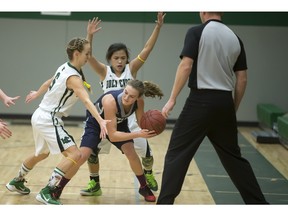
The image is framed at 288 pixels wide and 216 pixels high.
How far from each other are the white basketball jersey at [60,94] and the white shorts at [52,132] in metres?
0.08

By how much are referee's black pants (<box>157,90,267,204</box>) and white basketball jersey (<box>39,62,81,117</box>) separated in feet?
4.24

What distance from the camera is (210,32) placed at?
4.43 meters

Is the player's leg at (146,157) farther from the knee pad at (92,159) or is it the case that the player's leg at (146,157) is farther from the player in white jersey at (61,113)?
the player in white jersey at (61,113)

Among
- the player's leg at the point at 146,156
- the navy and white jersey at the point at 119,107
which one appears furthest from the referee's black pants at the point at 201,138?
the player's leg at the point at 146,156

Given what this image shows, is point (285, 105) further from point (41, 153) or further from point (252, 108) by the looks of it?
point (41, 153)

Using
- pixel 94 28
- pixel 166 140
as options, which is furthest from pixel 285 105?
pixel 94 28

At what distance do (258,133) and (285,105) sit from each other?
2.26 m

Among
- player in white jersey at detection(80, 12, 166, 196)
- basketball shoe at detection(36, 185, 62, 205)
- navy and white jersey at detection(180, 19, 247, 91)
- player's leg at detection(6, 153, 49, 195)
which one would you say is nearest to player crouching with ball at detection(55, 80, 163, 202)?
basketball shoe at detection(36, 185, 62, 205)

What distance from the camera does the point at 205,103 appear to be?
4477 mm

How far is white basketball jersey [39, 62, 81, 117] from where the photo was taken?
5.29m

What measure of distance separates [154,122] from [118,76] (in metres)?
1.32

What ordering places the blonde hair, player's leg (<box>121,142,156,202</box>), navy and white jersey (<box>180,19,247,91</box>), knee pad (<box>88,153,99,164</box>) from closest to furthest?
navy and white jersey (<box>180,19,247,91</box>)
the blonde hair
player's leg (<box>121,142,156,202</box>)
knee pad (<box>88,153,99,164</box>)

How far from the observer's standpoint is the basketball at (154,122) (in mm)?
4957

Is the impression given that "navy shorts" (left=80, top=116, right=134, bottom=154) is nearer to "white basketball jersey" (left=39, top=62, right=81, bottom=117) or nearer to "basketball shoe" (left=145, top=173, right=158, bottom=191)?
"white basketball jersey" (left=39, top=62, right=81, bottom=117)
